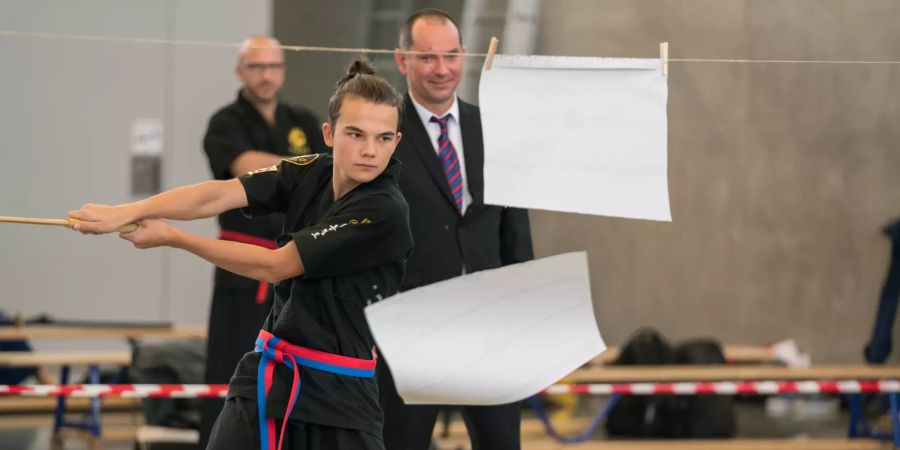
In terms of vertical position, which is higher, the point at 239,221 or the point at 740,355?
the point at 239,221

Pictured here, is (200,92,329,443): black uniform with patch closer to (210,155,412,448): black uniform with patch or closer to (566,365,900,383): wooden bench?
(210,155,412,448): black uniform with patch

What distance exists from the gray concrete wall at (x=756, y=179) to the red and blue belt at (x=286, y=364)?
4.35 feet

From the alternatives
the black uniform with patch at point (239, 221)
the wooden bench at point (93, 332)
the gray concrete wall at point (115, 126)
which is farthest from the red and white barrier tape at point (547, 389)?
the gray concrete wall at point (115, 126)

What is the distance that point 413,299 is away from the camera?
2887 millimetres

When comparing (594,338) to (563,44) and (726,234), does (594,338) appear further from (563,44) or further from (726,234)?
(726,234)

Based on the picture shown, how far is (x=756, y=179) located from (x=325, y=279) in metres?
3.86

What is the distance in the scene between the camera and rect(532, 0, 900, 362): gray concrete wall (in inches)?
179

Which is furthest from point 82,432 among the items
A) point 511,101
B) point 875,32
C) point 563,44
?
point 875,32

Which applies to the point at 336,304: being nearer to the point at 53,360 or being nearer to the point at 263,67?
the point at 263,67

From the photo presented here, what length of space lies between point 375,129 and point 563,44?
1904mm

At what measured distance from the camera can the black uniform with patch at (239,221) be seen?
4.52m

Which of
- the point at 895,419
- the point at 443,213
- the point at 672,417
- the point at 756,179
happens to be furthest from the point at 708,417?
the point at 443,213

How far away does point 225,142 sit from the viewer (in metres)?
4.55

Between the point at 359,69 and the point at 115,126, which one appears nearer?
the point at 359,69
